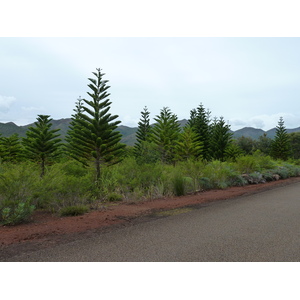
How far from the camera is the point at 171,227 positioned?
5484 millimetres

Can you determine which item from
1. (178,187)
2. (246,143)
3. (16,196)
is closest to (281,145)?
(246,143)

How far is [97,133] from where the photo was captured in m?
11.8

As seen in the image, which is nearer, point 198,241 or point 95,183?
point 198,241

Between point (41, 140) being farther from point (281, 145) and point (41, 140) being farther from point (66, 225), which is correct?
point (281, 145)

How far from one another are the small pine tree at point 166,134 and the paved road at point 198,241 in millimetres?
19088

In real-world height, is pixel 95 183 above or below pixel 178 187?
above

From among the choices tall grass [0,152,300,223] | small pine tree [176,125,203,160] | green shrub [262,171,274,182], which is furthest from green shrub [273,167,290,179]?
small pine tree [176,125,203,160]

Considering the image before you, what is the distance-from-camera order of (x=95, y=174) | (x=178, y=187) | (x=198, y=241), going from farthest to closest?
1. (x=95, y=174)
2. (x=178, y=187)
3. (x=198, y=241)

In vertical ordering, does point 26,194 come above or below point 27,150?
below

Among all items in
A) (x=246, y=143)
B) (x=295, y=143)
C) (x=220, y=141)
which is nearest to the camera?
(x=220, y=141)

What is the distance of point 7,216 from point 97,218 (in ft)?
6.42

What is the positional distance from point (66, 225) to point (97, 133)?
6.59m
